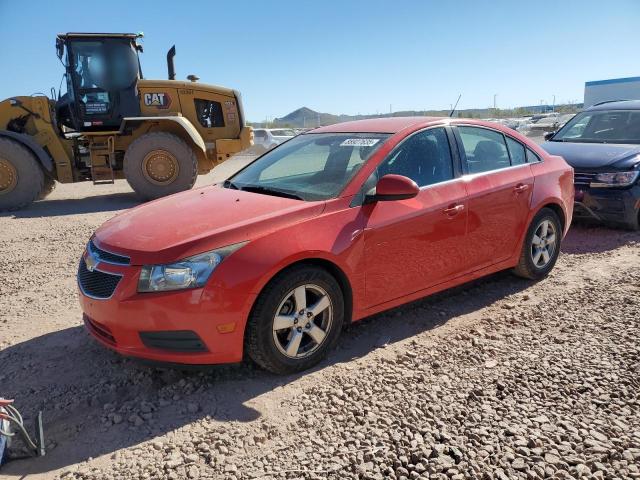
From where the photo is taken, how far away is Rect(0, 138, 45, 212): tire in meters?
9.73

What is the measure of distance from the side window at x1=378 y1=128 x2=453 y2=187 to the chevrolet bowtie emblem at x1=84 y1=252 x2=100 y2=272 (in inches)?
79.8

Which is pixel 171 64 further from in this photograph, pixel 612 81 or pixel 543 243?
pixel 612 81

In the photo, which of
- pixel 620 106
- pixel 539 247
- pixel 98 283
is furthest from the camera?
pixel 620 106

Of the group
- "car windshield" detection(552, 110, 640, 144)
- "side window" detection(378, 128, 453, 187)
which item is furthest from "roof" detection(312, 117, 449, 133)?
"car windshield" detection(552, 110, 640, 144)

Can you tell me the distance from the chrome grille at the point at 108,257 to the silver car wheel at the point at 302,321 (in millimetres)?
977

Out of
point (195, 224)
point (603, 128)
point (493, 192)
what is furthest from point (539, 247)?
point (603, 128)

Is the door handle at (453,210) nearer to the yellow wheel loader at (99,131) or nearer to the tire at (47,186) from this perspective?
the yellow wheel loader at (99,131)

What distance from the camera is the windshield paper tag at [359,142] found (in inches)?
159

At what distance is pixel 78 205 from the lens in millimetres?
10531

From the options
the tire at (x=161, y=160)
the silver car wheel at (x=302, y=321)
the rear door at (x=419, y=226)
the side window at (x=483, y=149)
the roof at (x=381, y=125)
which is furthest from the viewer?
the tire at (x=161, y=160)

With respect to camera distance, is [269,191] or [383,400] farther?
[269,191]

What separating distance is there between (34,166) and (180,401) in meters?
8.53

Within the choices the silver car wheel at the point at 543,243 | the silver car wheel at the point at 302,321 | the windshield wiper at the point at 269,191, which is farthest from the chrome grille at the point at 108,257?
the silver car wheel at the point at 543,243

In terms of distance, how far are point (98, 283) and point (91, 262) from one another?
224mm
